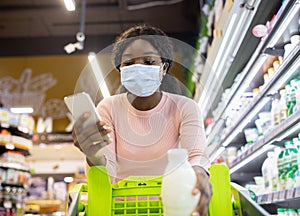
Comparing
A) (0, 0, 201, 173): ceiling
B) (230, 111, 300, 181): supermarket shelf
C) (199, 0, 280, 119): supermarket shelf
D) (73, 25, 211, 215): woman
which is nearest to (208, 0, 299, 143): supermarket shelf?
(199, 0, 280, 119): supermarket shelf

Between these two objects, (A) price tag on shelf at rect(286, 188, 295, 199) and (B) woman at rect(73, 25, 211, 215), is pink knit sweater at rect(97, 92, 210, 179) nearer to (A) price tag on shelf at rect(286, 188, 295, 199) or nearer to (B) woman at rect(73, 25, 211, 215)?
(B) woman at rect(73, 25, 211, 215)

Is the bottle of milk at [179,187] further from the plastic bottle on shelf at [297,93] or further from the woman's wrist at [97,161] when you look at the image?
the plastic bottle on shelf at [297,93]

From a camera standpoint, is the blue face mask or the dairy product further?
the dairy product

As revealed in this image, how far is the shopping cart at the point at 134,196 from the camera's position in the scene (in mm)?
1297

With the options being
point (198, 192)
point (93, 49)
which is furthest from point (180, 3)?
point (198, 192)

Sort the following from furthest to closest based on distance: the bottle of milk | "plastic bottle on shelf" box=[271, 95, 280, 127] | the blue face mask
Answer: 1. "plastic bottle on shelf" box=[271, 95, 280, 127]
2. the blue face mask
3. the bottle of milk

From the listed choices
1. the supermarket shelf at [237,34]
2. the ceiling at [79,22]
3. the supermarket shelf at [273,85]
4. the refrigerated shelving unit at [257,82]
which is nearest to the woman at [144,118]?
the refrigerated shelving unit at [257,82]

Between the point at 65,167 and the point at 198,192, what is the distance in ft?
43.9

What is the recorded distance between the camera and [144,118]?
1.42 meters

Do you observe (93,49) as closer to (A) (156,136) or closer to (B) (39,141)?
(B) (39,141)

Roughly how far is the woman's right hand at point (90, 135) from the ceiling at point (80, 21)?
213 inches

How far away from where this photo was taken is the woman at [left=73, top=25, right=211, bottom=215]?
1.22 m

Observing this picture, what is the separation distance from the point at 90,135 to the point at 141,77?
24cm

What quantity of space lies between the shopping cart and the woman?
5 cm
